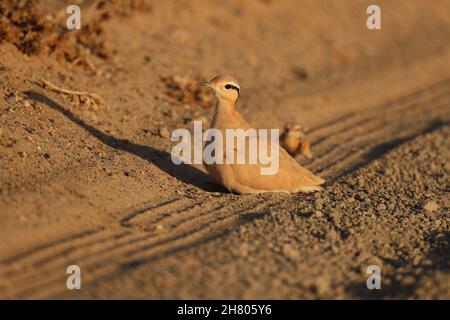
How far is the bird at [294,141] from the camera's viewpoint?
30.0 feet

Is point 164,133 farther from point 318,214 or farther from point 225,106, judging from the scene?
point 318,214

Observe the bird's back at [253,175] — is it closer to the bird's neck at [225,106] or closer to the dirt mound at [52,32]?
the bird's neck at [225,106]

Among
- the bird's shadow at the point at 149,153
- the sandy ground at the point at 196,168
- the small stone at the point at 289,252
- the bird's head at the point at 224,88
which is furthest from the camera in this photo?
the bird's shadow at the point at 149,153

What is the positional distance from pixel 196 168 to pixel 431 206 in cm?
293

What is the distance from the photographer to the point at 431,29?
60.2 ft

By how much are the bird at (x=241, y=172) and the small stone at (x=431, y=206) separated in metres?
1.29

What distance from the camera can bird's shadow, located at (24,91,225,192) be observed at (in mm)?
7703

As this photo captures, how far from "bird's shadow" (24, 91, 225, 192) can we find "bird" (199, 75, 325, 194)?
466 millimetres

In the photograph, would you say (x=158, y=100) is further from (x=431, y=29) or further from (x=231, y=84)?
(x=431, y=29)

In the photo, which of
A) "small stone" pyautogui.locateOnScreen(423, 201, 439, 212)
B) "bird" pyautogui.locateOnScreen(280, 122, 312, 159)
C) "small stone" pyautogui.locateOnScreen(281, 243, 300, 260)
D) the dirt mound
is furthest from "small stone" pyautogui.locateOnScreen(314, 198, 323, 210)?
the dirt mound

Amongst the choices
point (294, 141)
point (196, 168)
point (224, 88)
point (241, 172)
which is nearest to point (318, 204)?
point (241, 172)

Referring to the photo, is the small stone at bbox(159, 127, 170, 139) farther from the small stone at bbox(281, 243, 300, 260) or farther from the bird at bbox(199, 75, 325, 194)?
the small stone at bbox(281, 243, 300, 260)

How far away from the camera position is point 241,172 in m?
6.97

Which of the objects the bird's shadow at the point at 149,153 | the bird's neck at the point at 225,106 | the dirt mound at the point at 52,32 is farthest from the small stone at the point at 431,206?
the dirt mound at the point at 52,32
